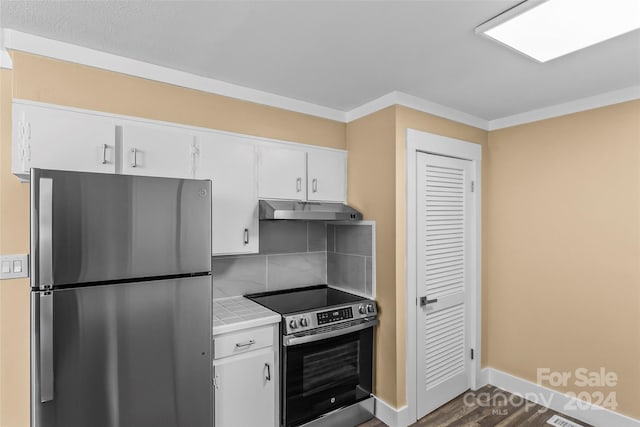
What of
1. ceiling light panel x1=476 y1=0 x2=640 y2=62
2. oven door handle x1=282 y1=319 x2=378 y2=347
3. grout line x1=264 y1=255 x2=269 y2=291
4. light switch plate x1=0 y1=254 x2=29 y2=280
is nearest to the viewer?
ceiling light panel x1=476 y1=0 x2=640 y2=62

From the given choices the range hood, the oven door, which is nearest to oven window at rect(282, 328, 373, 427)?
the oven door

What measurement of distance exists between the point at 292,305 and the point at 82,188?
1.53 meters

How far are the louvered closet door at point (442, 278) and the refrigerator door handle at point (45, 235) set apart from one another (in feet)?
7.36

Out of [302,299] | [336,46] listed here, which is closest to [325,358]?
[302,299]

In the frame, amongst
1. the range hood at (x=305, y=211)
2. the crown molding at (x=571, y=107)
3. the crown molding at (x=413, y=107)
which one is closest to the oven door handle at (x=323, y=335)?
the range hood at (x=305, y=211)

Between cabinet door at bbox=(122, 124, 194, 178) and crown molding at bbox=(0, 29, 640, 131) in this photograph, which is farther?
cabinet door at bbox=(122, 124, 194, 178)

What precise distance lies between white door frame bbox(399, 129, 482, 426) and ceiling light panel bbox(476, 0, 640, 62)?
0.96m

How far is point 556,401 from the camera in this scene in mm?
2719

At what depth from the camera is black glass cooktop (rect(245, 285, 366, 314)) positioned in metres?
2.46

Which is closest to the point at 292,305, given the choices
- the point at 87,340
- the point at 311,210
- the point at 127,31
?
the point at 311,210

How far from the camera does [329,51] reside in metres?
1.92

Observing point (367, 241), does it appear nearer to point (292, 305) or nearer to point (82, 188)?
point (292, 305)

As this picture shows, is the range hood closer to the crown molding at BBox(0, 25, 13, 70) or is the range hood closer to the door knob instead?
the door knob

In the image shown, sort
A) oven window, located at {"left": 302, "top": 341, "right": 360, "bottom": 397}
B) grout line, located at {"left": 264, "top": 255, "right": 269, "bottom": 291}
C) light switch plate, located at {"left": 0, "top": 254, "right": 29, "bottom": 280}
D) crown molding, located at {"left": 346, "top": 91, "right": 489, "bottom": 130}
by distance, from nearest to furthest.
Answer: light switch plate, located at {"left": 0, "top": 254, "right": 29, "bottom": 280} → oven window, located at {"left": 302, "top": 341, "right": 360, "bottom": 397} → crown molding, located at {"left": 346, "top": 91, "right": 489, "bottom": 130} → grout line, located at {"left": 264, "top": 255, "right": 269, "bottom": 291}
